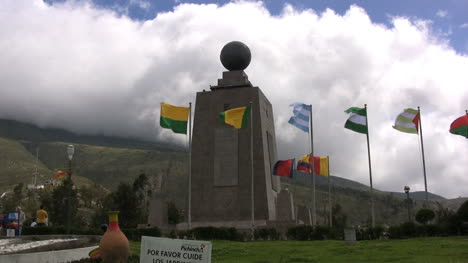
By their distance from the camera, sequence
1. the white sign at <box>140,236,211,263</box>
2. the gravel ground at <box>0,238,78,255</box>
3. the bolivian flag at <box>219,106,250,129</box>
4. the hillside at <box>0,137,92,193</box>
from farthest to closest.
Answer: the hillside at <box>0,137,92,193</box> < the bolivian flag at <box>219,106,250,129</box> < the gravel ground at <box>0,238,78,255</box> < the white sign at <box>140,236,211,263</box>

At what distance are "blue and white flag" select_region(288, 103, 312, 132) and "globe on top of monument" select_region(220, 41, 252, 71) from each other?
24.2 feet

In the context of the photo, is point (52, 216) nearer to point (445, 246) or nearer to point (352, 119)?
point (352, 119)

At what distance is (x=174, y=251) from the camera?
25.4 feet

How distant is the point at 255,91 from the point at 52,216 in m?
33.3

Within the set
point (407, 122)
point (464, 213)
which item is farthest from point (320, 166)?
point (464, 213)

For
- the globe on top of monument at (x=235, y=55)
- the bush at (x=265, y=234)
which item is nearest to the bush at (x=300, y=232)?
the bush at (x=265, y=234)

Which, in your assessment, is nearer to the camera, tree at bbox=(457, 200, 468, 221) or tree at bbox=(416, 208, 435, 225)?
tree at bbox=(457, 200, 468, 221)

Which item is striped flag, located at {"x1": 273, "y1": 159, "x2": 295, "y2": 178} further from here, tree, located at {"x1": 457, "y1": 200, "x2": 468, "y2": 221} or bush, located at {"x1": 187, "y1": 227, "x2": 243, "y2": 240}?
tree, located at {"x1": 457, "y1": 200, "x2": 468, "y2": 221}

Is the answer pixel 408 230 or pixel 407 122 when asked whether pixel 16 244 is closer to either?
pixel 408 230

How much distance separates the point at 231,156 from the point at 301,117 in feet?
18.7

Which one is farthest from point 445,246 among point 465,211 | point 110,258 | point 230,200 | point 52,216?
point 52,216

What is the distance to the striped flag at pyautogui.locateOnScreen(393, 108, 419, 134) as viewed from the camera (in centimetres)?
2870

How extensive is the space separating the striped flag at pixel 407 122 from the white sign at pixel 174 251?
23.2 m

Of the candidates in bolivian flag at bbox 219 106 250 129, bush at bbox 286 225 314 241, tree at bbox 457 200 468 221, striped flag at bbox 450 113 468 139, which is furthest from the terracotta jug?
striped flag at bbox 450 113 468 139
